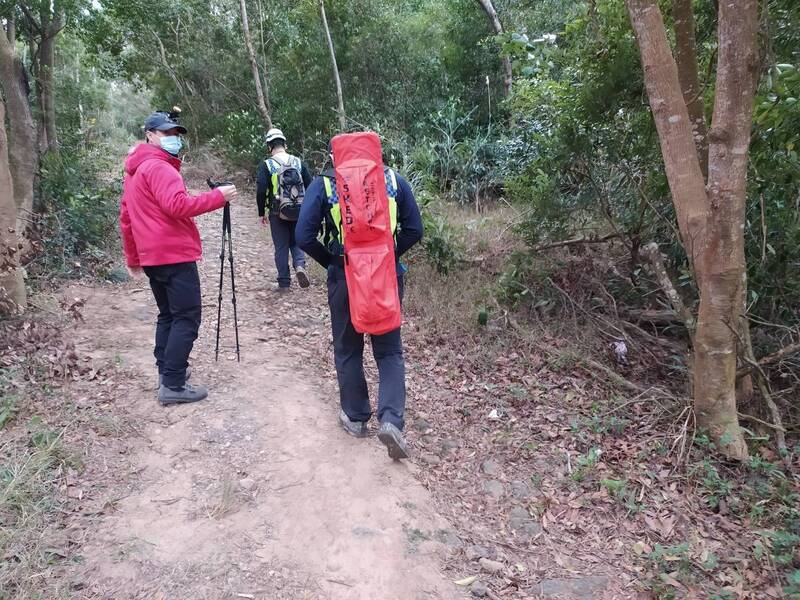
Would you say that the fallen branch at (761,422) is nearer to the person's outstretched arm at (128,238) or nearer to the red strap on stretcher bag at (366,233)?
the red strap on stretcher bag at (366,233)

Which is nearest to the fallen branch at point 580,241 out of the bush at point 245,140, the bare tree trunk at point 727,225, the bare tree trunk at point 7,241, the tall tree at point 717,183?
the tall tree at point 717,183

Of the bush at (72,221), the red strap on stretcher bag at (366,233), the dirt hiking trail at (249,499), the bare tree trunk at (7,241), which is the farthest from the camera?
the bush at (72,221)

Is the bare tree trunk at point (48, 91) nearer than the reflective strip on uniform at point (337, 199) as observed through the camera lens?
No

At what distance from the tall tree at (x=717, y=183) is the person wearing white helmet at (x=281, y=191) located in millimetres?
3739

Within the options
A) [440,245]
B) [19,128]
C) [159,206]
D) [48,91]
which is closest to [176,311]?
[159,206]

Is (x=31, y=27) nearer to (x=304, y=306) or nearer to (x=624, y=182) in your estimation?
(x=304, y=306)

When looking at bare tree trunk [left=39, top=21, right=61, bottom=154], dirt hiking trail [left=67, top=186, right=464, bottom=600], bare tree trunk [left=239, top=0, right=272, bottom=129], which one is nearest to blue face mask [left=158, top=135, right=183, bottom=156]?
dirt hiking trail [left=67, top=186, right=464, bottom=600]

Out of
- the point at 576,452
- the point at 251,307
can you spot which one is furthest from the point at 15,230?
the point at 576,452

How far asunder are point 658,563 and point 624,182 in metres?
4.08

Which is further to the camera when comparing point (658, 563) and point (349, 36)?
point (349, 36)

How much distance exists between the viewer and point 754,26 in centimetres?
346

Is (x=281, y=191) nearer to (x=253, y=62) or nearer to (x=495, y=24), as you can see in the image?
(x=253, y=62)

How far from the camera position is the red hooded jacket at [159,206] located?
3719 millimetres

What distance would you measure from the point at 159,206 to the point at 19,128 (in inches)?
130
